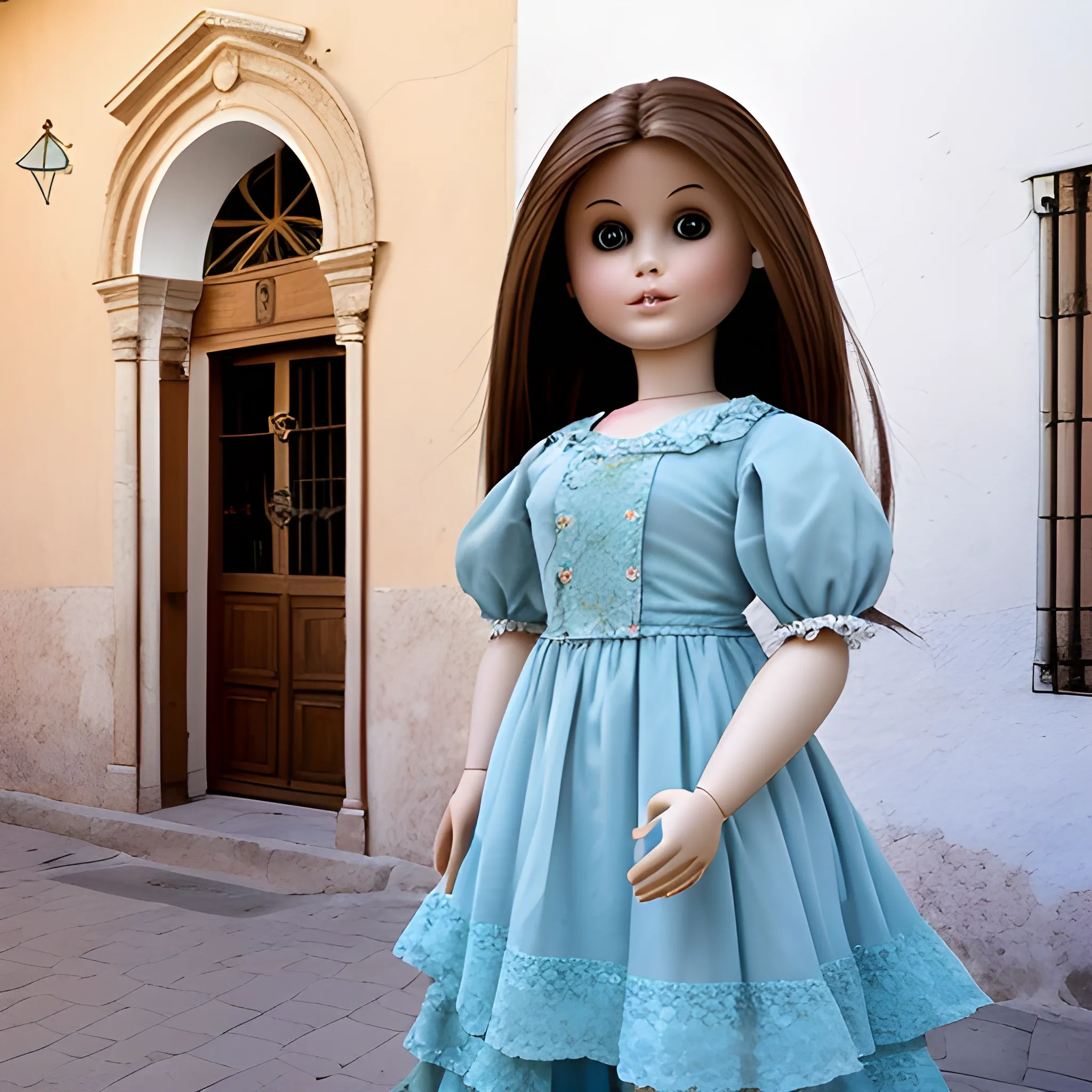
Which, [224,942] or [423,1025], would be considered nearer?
[423,1025]

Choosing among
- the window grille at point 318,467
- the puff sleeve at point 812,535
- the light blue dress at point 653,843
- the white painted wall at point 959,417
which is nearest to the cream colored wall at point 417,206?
the window grille at point 318,467

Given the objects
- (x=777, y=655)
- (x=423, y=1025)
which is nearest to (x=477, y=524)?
(x=777, y=655)

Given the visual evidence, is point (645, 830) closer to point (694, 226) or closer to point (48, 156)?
point (694, 226)

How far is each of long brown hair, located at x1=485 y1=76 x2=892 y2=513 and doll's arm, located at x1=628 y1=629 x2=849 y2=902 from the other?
0.46 m

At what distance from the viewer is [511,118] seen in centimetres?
447

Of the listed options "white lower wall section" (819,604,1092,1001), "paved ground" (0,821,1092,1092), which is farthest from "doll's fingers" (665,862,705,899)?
"white lower wall section" (819,604,1092,1001)

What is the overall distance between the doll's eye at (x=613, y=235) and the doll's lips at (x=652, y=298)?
0.10 metres

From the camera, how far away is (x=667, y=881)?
4.66ft

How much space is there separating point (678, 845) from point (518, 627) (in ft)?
1.99

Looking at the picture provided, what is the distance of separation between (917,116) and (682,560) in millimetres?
2312

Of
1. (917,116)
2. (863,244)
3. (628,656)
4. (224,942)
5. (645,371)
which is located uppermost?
(917,116)

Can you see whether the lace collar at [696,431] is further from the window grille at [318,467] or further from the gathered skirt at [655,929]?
the window grille at [318,467]

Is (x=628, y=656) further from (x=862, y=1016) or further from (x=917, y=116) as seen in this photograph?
(x=917, y=116)

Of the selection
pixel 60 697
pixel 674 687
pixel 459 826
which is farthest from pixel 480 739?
pixel 60 697
